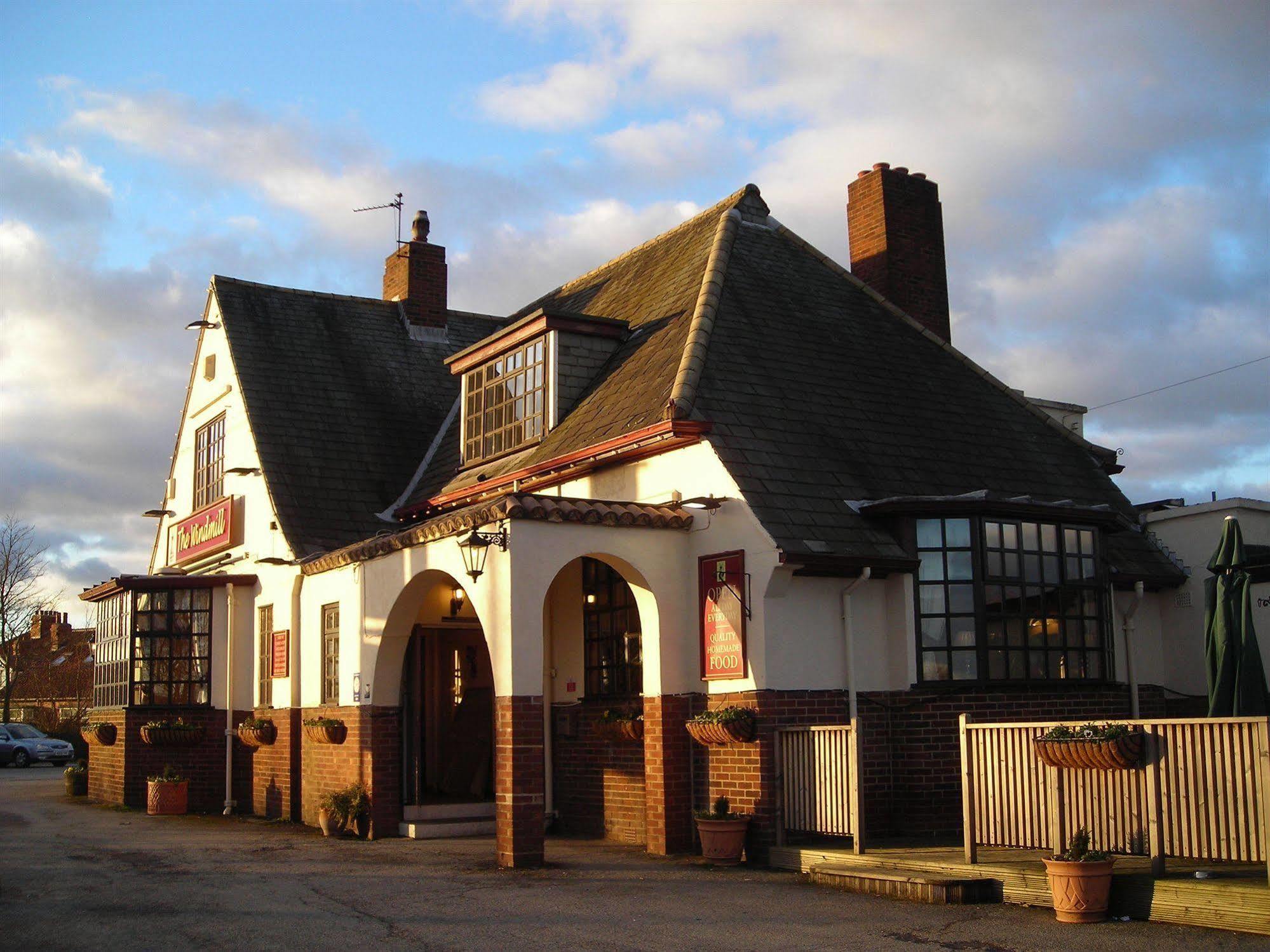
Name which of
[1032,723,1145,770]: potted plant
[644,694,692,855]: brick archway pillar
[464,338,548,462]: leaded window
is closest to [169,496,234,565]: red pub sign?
[464,338,548,462]: leaded window

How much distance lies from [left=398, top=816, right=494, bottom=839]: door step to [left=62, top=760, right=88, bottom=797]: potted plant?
10.1m

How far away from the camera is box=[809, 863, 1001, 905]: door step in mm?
10148

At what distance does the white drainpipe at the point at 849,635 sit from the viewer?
42.8ft

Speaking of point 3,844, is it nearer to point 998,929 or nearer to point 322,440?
point 322,440

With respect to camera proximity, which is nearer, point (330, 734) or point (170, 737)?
point (330, 734)

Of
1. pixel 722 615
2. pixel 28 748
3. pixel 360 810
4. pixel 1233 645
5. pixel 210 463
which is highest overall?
pixel 210 463

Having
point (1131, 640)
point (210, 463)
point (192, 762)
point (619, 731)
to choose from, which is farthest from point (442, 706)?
point (1131, 640)

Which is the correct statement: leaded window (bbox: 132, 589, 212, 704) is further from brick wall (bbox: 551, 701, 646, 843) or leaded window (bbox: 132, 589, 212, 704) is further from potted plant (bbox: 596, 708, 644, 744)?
potted plant (bbox: 596, 708, 644, 744)

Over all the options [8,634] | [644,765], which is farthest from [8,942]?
[8,634]

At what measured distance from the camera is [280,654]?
750 inches

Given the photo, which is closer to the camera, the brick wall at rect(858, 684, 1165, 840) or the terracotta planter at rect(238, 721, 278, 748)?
the brick wall at rect(858, 684, 1165, 840)

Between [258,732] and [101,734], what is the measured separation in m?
3.71

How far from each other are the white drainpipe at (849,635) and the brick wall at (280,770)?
8.67 m

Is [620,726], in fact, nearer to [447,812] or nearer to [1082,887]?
[447,812]
